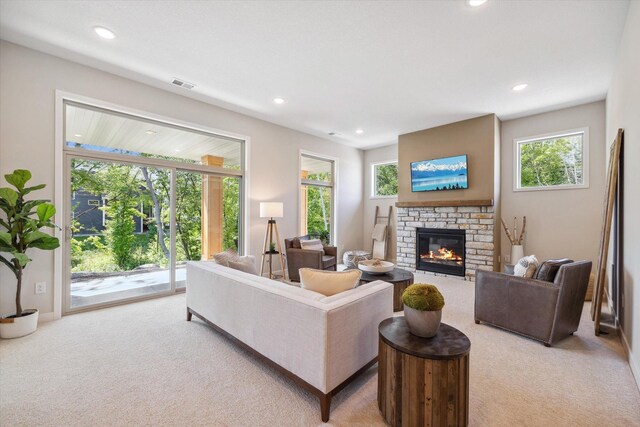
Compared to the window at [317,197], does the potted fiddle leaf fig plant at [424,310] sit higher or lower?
lower

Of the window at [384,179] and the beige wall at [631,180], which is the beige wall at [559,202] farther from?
the window at [384,179]

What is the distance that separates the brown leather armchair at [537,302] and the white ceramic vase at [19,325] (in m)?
4.67

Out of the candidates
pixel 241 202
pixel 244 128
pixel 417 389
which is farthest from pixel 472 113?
pixel 417 389

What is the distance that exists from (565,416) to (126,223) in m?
4.76

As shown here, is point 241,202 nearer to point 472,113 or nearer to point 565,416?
point 472,113

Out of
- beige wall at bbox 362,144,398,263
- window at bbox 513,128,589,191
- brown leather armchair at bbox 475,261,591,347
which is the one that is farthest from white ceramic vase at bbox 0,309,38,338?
window at bbox 513,128,589,191

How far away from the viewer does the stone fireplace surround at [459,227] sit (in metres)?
4.94

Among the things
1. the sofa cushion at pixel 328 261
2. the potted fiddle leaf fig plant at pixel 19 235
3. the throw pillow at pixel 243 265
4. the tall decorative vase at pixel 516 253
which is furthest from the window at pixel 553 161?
the potted fiddle leaf fig plant at pixel 19 235

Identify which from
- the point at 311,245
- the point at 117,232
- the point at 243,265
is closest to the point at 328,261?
the point at 311,245

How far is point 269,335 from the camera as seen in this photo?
2047 mm

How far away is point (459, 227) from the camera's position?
525 centimetres

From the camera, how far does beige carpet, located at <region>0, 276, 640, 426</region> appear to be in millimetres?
1714

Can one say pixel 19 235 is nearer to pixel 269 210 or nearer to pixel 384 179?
pixel 269 210

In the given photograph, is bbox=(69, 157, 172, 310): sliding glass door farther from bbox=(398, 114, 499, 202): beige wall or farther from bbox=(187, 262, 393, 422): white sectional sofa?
bbox=(398, 114, 499, 202): beige wall
